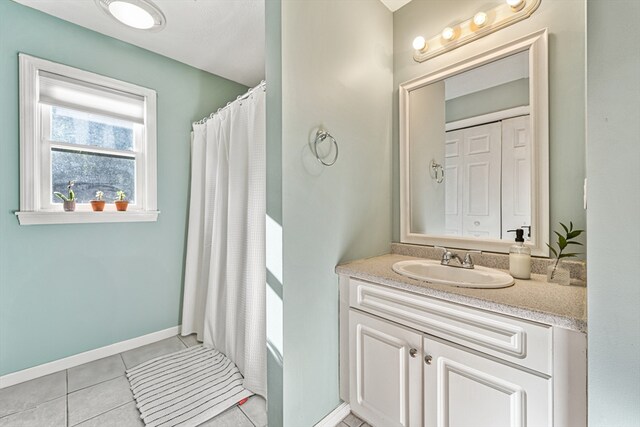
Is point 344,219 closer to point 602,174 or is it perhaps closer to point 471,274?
point 471,274

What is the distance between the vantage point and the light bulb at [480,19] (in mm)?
1421

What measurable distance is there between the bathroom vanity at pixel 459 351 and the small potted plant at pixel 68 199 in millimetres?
1988

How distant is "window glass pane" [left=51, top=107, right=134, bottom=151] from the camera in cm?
193

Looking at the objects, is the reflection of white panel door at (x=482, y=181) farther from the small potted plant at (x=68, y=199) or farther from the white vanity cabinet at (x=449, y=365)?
the small potted plant at (x=68, y=199)

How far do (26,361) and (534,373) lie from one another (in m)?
2.90

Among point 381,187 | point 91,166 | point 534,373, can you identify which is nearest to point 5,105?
point 91,166

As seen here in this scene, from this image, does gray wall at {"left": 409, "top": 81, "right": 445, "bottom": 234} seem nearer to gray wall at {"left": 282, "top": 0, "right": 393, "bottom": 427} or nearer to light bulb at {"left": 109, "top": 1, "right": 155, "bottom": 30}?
gray wall at {"left": 282, "top": 0, "right": 393, "bottom": 427}

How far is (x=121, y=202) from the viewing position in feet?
6.89

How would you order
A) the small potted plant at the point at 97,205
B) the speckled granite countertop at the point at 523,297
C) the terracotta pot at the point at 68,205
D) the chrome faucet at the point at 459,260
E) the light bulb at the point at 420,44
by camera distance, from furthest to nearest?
the small potted plant at the point at 97,205, the terracotta pot at the point at 68,205, the light bulb at the point at 420,44, the chrome faucet at the point at 459,260, the speckled granite countertop at the point at 523,297

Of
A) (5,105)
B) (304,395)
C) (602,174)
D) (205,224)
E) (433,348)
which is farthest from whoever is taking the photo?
(205,224)

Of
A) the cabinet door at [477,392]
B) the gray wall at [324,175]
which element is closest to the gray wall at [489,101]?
the gray wall at [324,175]

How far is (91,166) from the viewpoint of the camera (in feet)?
6.81

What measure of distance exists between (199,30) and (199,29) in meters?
0.01

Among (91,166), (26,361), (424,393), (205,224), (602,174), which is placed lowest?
(26,361)
